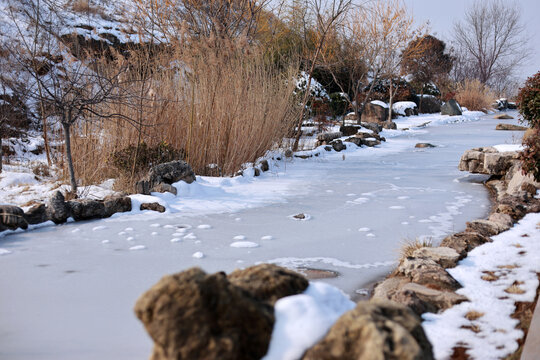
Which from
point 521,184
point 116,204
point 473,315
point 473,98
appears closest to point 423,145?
point 521,184

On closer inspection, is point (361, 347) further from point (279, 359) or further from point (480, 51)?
point (480, 51)

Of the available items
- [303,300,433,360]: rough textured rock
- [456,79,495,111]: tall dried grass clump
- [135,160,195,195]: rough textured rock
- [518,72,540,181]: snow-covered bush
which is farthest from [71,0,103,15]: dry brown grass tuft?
[456,79,495,111]: tall dried grass clump

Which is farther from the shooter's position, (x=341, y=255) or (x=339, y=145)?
(x=339, y=145)

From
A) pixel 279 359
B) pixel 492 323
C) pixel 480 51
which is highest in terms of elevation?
pixel 480 51

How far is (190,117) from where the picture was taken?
576cm

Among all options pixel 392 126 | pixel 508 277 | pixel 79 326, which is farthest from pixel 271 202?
pixel 392 126

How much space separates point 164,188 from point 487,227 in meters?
3.03

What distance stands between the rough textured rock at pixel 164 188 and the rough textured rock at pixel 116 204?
551mm

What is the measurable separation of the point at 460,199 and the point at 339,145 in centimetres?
438

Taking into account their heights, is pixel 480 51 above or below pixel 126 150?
above

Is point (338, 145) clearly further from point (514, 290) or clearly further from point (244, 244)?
point (514, 290)

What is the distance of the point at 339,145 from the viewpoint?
9.23 metres

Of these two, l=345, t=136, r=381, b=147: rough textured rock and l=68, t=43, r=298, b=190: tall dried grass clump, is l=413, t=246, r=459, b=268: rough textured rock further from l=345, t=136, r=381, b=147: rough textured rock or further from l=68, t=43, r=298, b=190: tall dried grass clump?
l=345, t=136, r=381, b=147: rough textured rock

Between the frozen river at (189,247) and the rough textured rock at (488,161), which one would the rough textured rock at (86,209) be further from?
the rough textured rock at (488,161)
